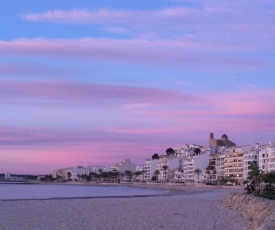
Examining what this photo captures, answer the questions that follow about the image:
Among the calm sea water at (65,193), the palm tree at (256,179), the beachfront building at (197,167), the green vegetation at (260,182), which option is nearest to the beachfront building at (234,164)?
the beachfront building at (197,167)

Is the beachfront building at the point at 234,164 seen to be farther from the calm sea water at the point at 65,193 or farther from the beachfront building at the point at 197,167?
the calm sea water at the point at 65,193

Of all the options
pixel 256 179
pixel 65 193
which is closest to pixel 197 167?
pixel 65 193

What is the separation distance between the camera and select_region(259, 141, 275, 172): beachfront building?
125 m

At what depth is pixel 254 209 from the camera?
2825 centimetres

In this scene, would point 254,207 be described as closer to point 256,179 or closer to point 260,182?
point 260,182

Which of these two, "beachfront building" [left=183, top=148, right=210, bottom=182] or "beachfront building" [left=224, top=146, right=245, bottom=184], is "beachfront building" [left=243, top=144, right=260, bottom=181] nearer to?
"beachfront building" [left=224, top=146, right=245, bottom=184]

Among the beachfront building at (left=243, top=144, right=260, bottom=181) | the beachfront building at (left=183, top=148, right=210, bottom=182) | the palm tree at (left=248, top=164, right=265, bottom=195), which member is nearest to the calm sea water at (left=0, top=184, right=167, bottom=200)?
the palm tree at (left=248, top=164, right=265, bottom=195)

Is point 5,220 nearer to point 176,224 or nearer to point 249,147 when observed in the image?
point 176,224

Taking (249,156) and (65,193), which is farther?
(249,156)

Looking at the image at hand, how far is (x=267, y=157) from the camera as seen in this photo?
12862 cm

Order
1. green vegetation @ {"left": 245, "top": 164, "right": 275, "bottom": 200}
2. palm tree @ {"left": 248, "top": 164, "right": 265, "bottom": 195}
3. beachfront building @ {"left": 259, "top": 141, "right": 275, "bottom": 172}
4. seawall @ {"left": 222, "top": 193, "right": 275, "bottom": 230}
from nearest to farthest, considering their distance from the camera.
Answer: seawall @ {"left": 222, "top": 193, "right": 275, "bottom": 230} → green vegetation @ {"left": 245, "top": 164, "right": 275, "bottom": 200} → palm tree @ {"left": 248, "top": 164, "right": 265, "bottom": 195} → beachfront building @ {"left": 259, "top": 141, "right": 275, "bottom": 172}

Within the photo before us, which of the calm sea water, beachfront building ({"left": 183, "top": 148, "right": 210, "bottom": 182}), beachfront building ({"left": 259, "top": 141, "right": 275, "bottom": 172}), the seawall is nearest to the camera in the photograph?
the seawall

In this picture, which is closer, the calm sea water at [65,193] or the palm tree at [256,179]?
the palm tree at [256,179]

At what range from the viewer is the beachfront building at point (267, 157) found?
125 meters
